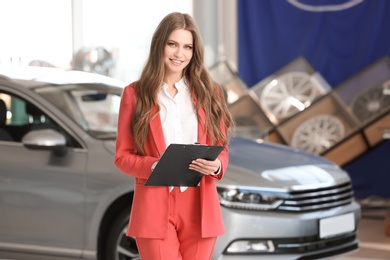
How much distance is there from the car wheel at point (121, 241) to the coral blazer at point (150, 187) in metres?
1.98

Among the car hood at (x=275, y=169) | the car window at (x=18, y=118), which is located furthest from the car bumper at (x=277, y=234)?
the car window at (x=18, y=118)

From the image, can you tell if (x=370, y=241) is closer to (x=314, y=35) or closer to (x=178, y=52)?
(x=314, y=35)

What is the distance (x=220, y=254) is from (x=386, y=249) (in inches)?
96.4

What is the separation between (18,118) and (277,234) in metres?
1.77

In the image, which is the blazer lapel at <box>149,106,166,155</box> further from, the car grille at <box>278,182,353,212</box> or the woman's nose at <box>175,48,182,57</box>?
the car grille at <box>278,182,353,212</box>

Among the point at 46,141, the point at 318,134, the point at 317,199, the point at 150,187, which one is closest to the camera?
the point at 150,187

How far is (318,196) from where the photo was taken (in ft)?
19.0

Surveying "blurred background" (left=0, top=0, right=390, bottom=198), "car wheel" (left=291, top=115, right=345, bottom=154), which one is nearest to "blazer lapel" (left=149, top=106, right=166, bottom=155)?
"blurred background" (left=0, top=0, right=390, bottom=198)

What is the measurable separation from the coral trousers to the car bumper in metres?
1.90

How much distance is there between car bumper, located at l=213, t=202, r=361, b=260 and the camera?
17.5ft

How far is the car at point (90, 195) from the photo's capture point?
541cm

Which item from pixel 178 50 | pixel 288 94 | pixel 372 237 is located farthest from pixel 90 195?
pixel 288 94

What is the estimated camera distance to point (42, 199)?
18.0 ft

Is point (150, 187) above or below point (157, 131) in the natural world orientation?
below
